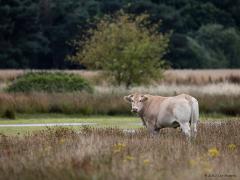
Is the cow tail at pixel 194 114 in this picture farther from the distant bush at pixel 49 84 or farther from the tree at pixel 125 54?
the tree at pixel 125 54

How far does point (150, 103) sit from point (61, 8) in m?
65.8

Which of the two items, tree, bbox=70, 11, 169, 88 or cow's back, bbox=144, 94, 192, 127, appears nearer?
cow's back, bbox=144, 94, 192, 127

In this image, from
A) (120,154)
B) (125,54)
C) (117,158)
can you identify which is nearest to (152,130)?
(120,154)

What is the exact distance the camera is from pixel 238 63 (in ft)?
290

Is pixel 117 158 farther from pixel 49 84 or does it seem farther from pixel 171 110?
pixel 49 84

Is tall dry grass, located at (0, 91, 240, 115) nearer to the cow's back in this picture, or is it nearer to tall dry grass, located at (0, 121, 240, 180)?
the cow's back

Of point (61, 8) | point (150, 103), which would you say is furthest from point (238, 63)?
point (150, 103)

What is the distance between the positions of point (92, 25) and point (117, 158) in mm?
67425

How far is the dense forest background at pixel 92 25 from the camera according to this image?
7756 cm

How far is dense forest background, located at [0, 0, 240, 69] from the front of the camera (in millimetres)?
77562

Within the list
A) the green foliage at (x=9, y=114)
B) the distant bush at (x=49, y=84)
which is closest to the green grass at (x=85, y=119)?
the green foliage at (x=9, y=114)

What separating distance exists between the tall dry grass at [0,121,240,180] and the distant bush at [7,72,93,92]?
68.1 ft

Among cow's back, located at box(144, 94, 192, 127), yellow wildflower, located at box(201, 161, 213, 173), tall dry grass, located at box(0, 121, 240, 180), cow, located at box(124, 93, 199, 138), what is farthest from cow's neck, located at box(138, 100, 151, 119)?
yellow wildflower, located at box(201, 161, 213, 173)

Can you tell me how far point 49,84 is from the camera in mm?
39062
